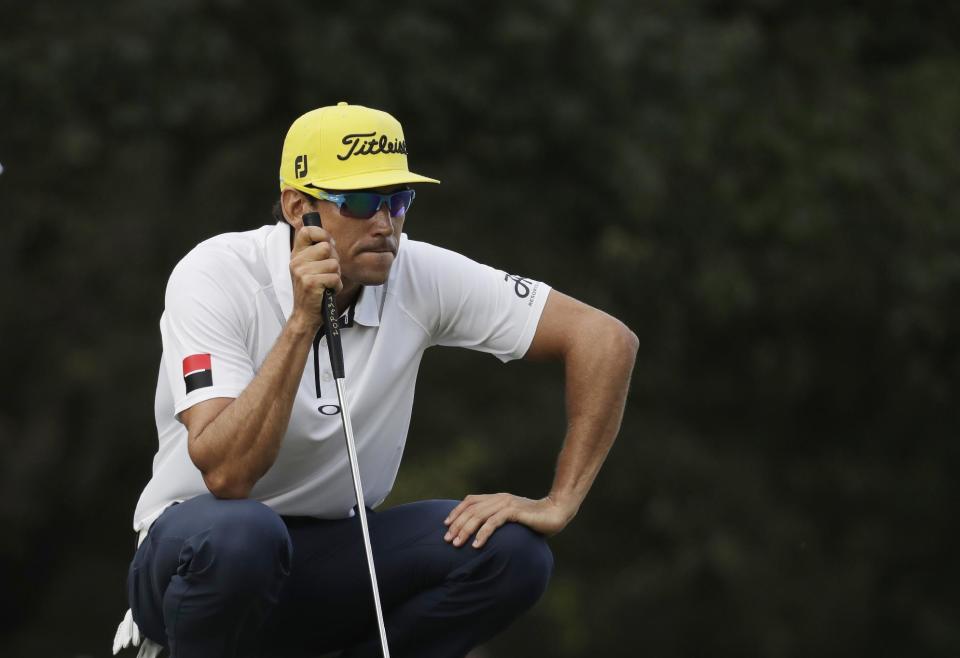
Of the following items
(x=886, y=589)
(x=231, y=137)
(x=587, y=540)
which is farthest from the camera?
(x=886, y=589)

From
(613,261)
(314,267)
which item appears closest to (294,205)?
(314,267)

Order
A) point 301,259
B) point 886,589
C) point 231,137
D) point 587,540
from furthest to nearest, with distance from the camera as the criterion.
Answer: point 886,589, point 587,540, point 231,137, point 301,259

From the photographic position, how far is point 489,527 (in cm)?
377

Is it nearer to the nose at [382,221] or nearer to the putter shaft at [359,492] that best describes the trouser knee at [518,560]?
the putter shaft at [359,492]

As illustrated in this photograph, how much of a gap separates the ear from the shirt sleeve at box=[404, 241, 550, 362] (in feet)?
1.00

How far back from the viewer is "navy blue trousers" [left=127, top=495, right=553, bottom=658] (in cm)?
353

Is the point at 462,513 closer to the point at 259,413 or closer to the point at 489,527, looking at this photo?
the point at 489,527

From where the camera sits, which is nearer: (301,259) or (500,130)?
(301,259)

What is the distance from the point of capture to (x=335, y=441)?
12.5 feet

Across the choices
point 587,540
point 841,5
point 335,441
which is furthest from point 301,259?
point 841,5

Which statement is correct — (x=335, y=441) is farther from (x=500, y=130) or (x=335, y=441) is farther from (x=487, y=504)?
(x=500, y=130)

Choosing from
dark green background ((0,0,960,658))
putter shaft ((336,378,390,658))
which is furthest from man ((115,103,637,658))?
dark green background ((0,0,960,658))

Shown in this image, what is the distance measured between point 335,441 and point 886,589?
9.29 metres

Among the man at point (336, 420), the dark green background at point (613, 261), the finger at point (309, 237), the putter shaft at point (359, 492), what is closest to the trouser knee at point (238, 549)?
the man at point (336, 420)
